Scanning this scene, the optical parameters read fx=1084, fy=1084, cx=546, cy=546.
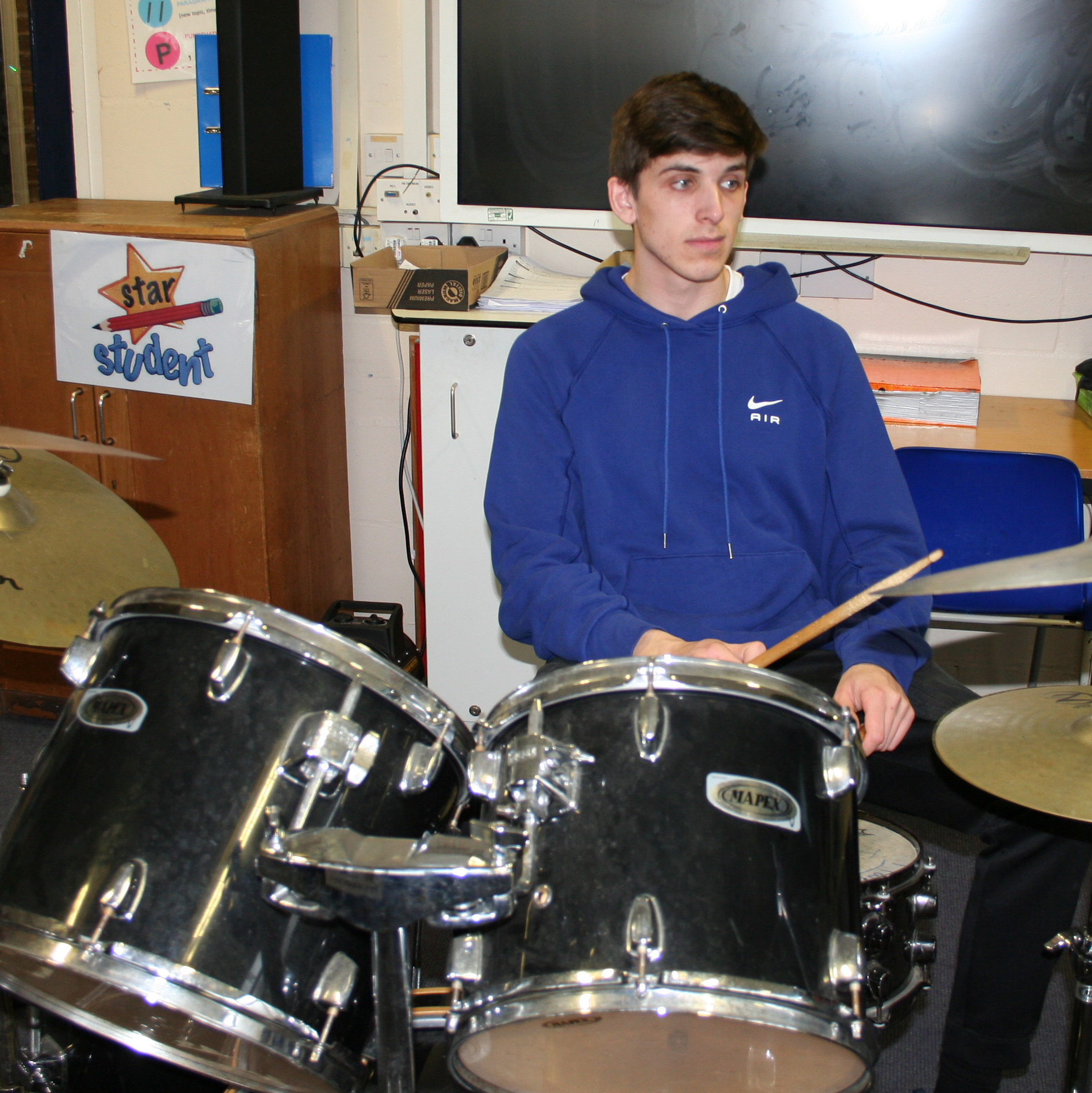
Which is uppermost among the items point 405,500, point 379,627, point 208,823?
point 208,823

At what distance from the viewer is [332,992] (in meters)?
1.05

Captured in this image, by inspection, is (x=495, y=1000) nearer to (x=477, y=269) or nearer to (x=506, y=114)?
(x=477, y=269)

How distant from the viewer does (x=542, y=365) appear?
5.51 feet

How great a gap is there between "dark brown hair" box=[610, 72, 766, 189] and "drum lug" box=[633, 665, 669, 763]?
2.97 feet

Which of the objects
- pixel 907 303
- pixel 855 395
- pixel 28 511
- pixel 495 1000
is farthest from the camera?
pixel 907 303

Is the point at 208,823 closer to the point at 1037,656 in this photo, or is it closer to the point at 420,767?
the point at 420,767

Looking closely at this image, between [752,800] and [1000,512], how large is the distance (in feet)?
3.78

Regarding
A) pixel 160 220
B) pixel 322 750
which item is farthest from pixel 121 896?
pixel 160 220

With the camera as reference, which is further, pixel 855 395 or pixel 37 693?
pixel 37 693

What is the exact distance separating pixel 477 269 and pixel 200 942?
1589 mm

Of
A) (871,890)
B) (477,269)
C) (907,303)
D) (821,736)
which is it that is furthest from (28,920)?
(907,303)

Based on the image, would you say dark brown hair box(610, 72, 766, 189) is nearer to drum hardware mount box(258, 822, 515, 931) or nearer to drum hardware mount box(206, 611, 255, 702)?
drum hardware mount box(206, 611, 255, 702)

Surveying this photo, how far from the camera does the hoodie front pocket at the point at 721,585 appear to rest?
1.61 m

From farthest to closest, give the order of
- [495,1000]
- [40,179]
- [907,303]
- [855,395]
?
[40,179] < [907,303] < [855,395] < [495,1000]
